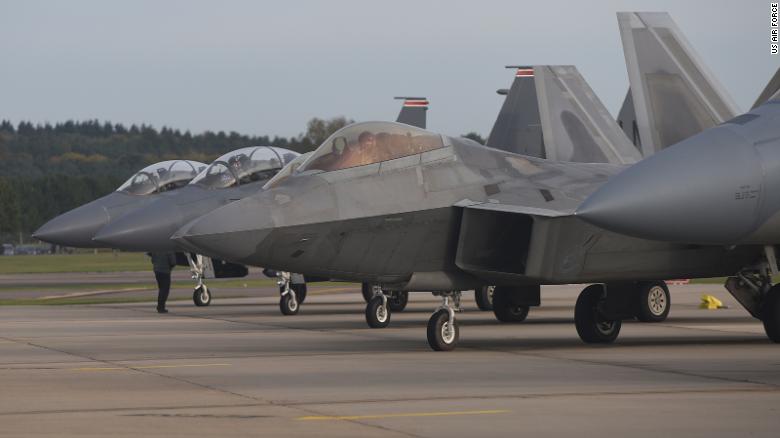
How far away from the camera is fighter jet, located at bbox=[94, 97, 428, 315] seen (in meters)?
27.2

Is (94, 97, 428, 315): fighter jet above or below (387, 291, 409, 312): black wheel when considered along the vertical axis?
above

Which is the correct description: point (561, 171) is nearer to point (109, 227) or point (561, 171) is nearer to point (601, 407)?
point (601, 407)

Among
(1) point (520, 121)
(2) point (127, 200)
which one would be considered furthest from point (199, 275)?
(1) point (520, 121)

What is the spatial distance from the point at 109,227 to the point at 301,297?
4.06 meters

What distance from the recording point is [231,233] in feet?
53.2

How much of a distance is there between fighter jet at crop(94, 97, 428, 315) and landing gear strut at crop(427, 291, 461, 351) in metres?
9.91

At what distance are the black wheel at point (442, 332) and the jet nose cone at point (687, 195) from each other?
5.77m

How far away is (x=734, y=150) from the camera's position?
36.2ft

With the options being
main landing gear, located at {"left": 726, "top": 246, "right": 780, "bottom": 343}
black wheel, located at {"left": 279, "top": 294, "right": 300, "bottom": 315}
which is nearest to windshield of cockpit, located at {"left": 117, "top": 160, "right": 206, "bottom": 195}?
black wheel, located at {"left": 279, "top": 294, "right": 300, "bottom": 315}

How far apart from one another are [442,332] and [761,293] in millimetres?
4130

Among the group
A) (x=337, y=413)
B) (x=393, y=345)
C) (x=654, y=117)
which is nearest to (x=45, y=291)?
(x=393, y=345)

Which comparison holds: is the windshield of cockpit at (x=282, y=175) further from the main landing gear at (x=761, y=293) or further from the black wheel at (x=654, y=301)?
the black wheel at (x=654, y=301)

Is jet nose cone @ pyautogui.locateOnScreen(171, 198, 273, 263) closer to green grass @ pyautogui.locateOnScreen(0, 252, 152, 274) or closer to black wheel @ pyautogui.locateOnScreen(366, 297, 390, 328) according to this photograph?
black wheel @ pyautogui.locateOnScreen(366, 297, 390, 328)

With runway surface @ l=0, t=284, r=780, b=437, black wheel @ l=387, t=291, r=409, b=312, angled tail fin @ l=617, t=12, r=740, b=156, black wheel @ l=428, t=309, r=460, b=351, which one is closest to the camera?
runway surface @ l=0, t=284, r=780, b=437
